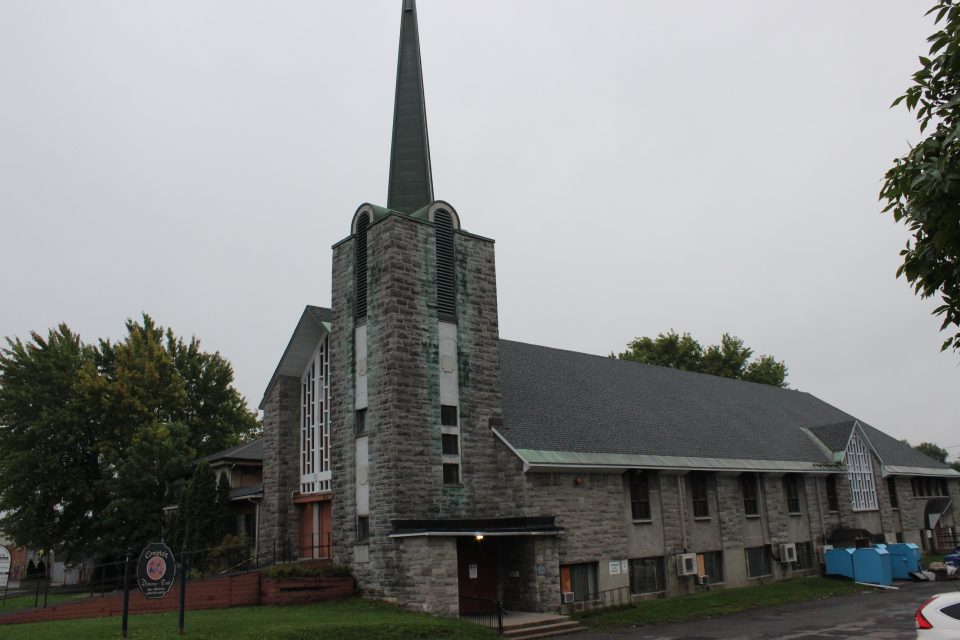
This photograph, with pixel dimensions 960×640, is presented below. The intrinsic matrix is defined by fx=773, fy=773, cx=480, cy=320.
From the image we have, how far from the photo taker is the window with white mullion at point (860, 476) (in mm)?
36188

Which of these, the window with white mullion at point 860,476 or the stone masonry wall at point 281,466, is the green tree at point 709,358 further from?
the stone masonry wall at point 281,466

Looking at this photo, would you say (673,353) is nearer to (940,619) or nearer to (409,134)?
(409,134)

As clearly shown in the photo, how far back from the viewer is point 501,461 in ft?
77.5

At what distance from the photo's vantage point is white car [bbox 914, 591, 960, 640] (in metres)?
11.0

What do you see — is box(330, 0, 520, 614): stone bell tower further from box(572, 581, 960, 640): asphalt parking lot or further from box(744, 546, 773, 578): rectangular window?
box(744, 546, 773, 578): rectangular window

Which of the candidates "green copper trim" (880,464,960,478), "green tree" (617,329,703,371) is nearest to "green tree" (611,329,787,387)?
"green tree" (617,329,703,371)

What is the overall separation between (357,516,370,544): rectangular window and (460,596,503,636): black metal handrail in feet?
11.1

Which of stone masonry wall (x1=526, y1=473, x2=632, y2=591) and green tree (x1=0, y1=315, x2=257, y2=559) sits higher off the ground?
green tree (x1=0, y1=315, x2=257, y2=559)

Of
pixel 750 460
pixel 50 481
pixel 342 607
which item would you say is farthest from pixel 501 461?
pixel 50 481

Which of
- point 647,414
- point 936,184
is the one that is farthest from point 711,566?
point 936,184

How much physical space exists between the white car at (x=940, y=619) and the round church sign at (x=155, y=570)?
44.5 ft

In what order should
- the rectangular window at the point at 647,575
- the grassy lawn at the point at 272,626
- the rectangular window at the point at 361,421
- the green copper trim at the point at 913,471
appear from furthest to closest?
the green copper trim at the point at 913,471 < the rectangular window at the point at 647,575 < the rectangular window at the point at 361,421 < the grassy lawn at the point at 272,626

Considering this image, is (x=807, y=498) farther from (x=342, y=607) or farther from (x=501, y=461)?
(x=342, y=607)

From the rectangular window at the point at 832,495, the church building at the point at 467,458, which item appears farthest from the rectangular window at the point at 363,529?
the rectangular window at the point at 832,495
